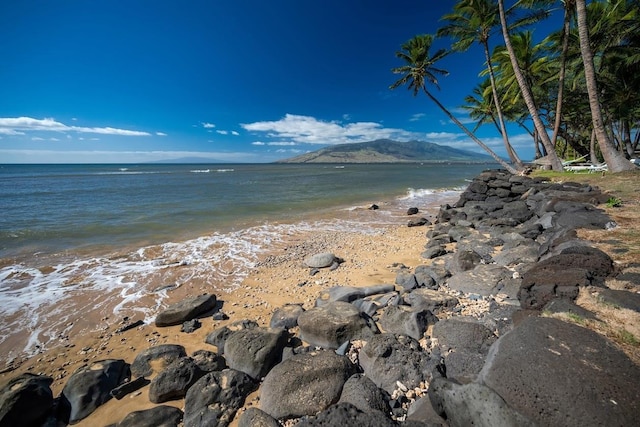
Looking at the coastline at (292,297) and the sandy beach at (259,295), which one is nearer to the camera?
the coastline at (292,297)

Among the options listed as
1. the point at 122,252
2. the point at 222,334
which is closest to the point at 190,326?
the point at 222,334

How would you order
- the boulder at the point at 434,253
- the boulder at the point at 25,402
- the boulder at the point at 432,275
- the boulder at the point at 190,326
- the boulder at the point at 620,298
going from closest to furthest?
the boulder at the point at 620,298
the boulder at the point at 25,402
the boulder at the point at 190,326
the boulder at the point at 432,275
the boulder at the point at 434,253

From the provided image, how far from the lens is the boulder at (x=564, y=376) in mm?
1916

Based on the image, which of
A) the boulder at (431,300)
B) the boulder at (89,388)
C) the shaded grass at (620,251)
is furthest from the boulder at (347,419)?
the boulder at (89,388)

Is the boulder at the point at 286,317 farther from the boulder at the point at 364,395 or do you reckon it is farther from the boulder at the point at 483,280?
the boulder at the point at 483,280

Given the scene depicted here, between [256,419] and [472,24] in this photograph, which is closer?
[256,419]

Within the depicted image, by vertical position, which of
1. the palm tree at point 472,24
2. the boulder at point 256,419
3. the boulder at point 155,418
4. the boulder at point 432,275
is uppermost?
the palm tree at point 472,24

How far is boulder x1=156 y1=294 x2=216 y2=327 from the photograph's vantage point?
17.7ft

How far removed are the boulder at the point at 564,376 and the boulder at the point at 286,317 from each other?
129 inches

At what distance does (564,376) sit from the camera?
2.16 metres

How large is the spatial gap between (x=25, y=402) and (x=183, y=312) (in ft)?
7.80

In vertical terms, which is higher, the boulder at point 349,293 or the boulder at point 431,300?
the boulder at point 431,300

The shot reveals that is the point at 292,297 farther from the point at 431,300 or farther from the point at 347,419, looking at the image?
the point at 347,419

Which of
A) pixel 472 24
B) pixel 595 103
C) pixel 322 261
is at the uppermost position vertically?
pixel 472 24
